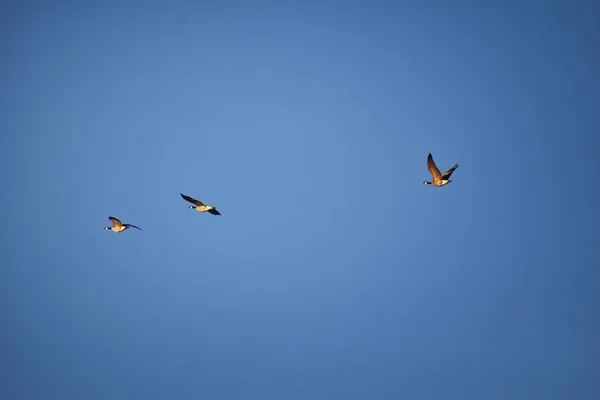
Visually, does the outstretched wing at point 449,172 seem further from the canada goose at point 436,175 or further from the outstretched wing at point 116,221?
the outstretched wing at point 116,221

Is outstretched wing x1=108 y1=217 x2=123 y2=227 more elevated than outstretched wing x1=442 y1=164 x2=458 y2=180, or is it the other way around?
outstretched wing x1=442 y1=164 x2=458 y2=180

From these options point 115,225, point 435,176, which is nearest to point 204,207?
point 115,225

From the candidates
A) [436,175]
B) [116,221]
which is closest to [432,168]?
[436,175]

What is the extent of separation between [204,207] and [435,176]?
44.5 feet

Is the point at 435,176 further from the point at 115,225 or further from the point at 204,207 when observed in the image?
the point at 115,225

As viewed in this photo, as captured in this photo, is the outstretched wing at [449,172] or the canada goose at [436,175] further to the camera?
the canada goose at [436,175]

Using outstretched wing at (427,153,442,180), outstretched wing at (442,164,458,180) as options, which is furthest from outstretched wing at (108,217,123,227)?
outstretched wing at (442,164,458,180)

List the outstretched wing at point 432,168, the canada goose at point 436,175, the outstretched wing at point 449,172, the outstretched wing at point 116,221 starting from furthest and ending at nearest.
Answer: the outstretched wing at point 116,221 → the canada goose at point 436,175 → the outstretched wing at point 432,168 → the outstretched wing at point 449,172

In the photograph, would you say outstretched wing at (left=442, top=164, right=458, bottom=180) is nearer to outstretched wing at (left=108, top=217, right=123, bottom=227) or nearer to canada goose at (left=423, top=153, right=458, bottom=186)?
canada goose at (left=423, top=153, right=458, bottom=186)

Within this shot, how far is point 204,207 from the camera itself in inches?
1513

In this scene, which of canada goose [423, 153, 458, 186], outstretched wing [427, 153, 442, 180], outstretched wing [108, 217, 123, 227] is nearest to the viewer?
outstretched wing [427, 153, 442, 180]

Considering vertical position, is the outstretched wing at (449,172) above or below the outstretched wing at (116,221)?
above

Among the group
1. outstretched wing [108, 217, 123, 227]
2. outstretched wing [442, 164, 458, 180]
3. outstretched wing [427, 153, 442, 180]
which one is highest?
outstretched wing [427, 153, 442, 180]

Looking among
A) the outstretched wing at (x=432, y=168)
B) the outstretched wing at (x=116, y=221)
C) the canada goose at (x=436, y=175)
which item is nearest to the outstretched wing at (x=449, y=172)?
the canada goose at (x=436, y=175)
